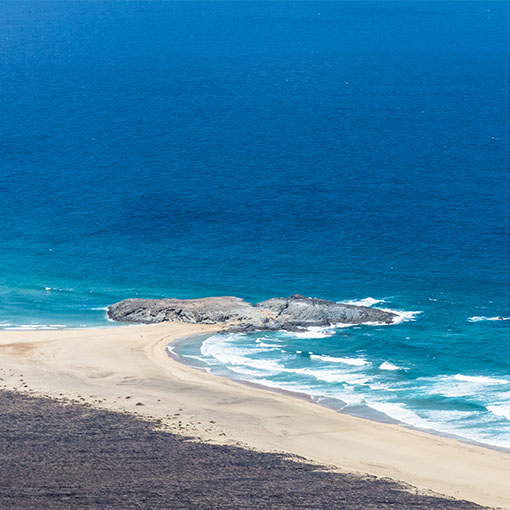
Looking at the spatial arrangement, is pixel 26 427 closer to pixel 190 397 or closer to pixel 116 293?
pixel 190 397

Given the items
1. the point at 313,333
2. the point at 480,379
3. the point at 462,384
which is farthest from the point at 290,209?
the point at 462,384

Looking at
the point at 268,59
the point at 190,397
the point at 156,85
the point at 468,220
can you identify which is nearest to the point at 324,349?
the point at 190,397

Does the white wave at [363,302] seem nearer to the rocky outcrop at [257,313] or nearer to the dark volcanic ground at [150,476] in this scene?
the rocky outcrop at [257,313]

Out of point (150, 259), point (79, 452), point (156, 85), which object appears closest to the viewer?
point (79, 452)

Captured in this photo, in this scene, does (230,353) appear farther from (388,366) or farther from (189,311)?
(388,366)

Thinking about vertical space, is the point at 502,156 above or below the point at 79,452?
above
